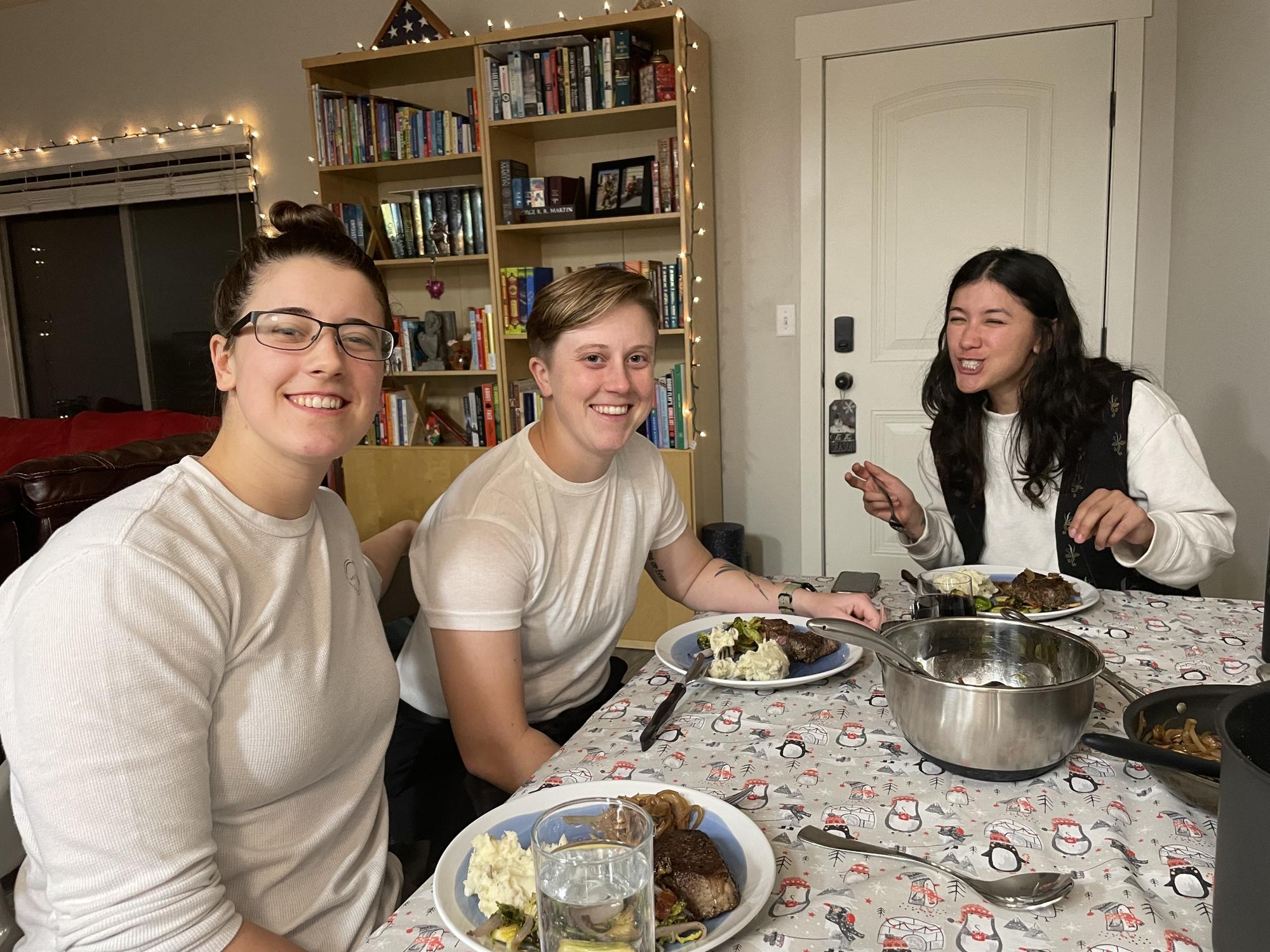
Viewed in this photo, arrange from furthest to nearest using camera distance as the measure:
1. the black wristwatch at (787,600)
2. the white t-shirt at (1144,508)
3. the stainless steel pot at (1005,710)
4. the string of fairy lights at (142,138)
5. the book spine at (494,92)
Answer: the string of fairy lights at (142,138) → the book spine at (494,92) → the white t-shirt at (1144,508) → the black wristwatch at (787,600) → the stainless steel pot at (1005,710)

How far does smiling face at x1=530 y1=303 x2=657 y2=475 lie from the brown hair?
414mm

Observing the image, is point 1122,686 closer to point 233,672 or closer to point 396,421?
point 233,672

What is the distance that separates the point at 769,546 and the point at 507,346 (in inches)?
54.1

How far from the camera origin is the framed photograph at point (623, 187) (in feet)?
11.7

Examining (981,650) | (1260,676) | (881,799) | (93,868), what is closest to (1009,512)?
(1260,676)

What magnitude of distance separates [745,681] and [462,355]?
9.80 ft

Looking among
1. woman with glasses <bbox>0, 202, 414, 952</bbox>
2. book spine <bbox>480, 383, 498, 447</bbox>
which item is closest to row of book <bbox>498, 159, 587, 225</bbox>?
book spine <bbox>480, 383, 498, 447</bbox>

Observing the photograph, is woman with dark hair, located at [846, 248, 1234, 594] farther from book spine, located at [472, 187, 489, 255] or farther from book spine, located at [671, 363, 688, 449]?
book spine, located at [472, 187, 489, 255]

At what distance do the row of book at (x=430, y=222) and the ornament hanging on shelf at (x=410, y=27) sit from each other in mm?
585

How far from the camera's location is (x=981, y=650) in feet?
3.60

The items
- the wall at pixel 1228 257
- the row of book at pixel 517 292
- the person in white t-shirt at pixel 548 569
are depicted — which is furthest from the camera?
the row of book at pixel 517 292

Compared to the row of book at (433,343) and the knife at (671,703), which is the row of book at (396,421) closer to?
the row of book at (433,343)

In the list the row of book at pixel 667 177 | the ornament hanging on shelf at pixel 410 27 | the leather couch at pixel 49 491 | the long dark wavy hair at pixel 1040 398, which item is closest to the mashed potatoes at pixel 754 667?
the long dark wavy hair at pixel 1040 398

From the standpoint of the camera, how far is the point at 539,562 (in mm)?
1410
